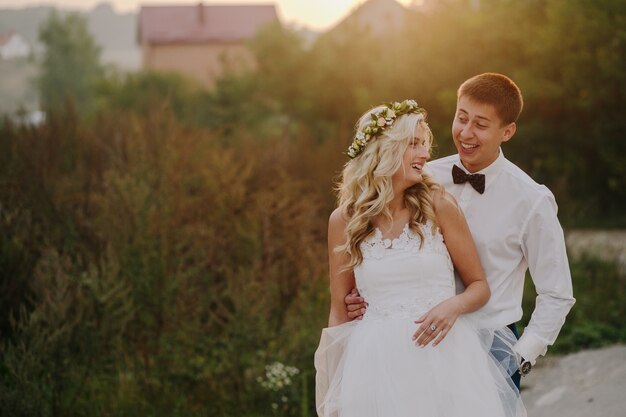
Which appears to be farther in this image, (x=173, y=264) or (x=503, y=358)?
(x=173, y=264)

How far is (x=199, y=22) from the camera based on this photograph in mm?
58938

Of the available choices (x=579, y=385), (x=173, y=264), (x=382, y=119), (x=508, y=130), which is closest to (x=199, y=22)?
(x=173, y=264)

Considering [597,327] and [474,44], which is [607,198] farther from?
[597,327]

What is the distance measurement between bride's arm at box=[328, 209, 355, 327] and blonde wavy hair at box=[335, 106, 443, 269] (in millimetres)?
56

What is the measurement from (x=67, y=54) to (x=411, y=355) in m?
66.1

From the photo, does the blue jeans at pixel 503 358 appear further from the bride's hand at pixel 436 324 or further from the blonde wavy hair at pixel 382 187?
the blonde wavy hair at pixel 382 187

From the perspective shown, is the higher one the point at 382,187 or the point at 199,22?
the point at 199,22

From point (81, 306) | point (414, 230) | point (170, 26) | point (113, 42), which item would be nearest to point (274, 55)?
point (81, 306)

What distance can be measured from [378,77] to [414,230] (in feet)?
53.9

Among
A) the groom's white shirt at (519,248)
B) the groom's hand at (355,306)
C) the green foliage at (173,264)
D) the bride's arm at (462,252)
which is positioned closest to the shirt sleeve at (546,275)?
the groom's white shirt at (519,248)

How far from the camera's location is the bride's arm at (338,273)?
3.76 meters

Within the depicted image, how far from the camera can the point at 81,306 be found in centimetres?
555

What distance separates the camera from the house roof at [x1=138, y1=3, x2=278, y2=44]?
57.1 meters

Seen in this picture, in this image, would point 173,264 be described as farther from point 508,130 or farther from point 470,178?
point 508,130
